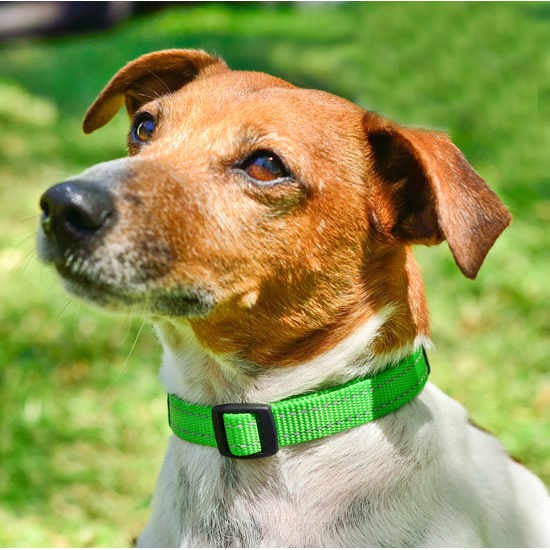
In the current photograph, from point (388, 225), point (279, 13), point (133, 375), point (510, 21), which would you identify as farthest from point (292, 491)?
point (279, 13)

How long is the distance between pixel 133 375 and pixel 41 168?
4182mm

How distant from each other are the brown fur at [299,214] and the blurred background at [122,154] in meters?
1.00

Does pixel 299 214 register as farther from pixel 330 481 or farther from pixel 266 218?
pixel 330 481

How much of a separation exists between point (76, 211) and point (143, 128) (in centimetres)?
76

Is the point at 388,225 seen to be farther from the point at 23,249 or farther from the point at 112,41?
the point at 112,41

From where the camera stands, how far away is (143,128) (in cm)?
313

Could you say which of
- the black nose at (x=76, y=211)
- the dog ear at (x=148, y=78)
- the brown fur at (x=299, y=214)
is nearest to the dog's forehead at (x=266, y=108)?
the brown fur at (x=299, y=214)

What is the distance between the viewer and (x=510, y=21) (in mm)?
12773

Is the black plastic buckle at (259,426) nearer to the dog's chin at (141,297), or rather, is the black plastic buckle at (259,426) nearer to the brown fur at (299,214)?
the brown fur at (299,214)

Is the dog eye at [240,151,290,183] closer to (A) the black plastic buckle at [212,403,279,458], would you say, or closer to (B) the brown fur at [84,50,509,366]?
(B) the brown fur at [84,50,509,366]

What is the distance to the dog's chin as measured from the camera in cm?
259

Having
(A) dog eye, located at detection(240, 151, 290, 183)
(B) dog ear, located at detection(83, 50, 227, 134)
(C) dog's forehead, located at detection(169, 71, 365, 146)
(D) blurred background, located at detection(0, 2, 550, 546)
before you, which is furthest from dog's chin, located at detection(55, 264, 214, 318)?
(B) dog ear, located at detection(83, 50, 227, 134)

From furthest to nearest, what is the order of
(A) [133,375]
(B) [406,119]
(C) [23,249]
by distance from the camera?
(B) [406,119]
(C) [23,249]
(A) [133,375]

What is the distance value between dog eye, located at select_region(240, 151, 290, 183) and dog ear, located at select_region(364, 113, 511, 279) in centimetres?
38
